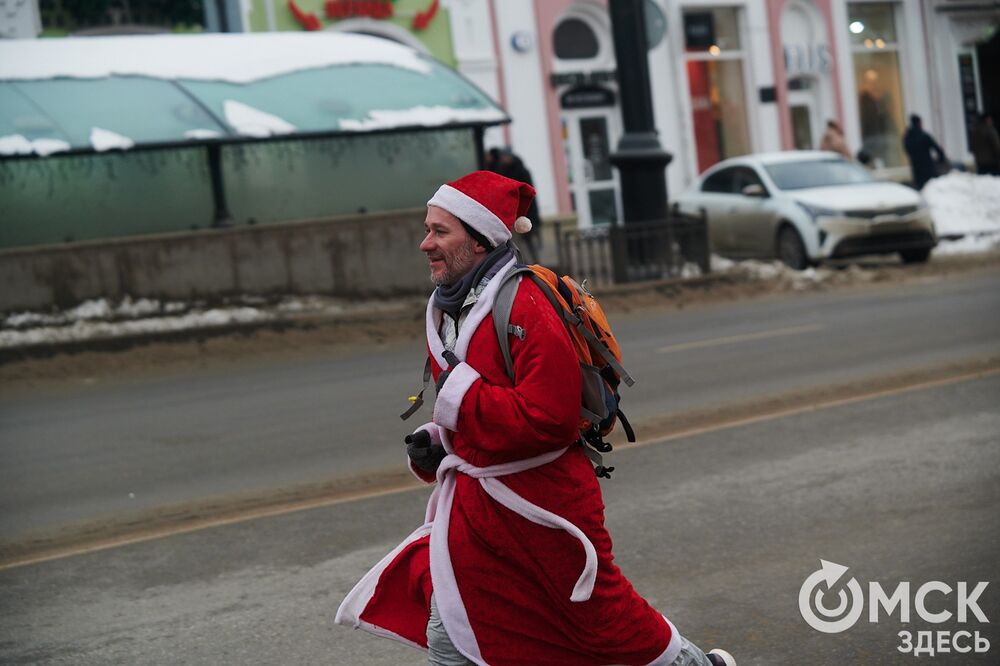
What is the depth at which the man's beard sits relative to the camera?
3.63 meters

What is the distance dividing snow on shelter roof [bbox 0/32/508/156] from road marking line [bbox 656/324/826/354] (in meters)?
6.33

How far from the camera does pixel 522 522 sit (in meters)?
3.51

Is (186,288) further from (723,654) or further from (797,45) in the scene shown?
(797,45)

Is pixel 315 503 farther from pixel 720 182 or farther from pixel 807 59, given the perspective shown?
pixel 807 59

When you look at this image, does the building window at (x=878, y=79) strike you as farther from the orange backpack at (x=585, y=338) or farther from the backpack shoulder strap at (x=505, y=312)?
the backpack shoulder strap at (x=505, y=312)

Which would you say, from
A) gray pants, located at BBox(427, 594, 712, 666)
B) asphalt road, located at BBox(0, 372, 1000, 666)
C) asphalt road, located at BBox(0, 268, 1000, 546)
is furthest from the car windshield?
gray pants, located at BBox(427, 594, 712, 666)

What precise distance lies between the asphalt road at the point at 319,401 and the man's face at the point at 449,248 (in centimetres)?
445

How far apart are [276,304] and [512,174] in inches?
169

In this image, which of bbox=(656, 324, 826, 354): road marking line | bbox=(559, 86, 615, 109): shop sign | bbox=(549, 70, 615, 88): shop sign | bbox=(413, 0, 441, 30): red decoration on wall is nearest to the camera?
bbox=(656, 324, 826, 354): road marking line

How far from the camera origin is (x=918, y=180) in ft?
88.4

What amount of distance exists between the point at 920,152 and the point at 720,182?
21.8ft

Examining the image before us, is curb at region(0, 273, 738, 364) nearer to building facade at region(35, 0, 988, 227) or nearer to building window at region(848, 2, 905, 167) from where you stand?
building facade at region(35, 0, 988, 227)

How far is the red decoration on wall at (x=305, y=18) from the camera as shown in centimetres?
2548

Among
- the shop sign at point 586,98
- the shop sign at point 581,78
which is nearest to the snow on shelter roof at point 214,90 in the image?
the shop sign at point 581,78
